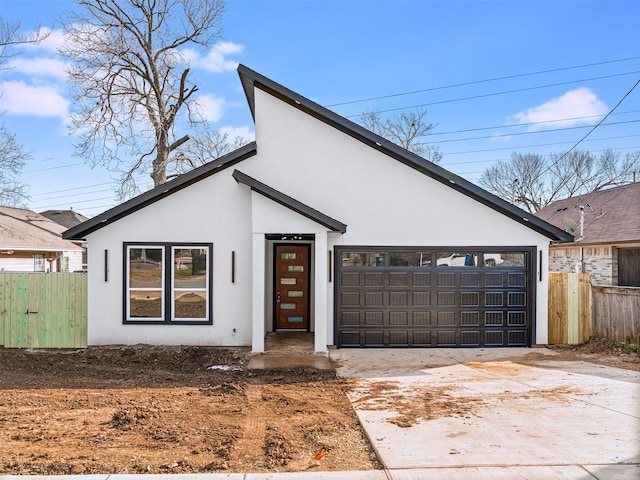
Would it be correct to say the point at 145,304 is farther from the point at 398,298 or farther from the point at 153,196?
the point at 398,298

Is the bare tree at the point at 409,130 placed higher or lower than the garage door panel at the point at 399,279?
higher

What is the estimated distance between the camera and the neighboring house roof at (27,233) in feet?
70.1

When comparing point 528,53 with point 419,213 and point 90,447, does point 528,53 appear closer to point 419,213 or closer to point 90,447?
point 419,213

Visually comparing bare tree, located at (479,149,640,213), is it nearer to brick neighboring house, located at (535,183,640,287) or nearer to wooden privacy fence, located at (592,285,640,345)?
brick neighboring house, located at (535,183,640,287)

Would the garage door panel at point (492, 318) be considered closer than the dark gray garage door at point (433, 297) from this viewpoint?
No

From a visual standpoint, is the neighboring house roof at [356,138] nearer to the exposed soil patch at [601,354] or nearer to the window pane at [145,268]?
the window pane at [145,268]

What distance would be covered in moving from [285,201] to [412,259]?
11.3 ft

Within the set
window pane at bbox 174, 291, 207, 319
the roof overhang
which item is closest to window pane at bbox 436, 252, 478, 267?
window pane at bbox 174, 291, 207, 319

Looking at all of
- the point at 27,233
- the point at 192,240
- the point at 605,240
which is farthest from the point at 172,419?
the point at 27,233

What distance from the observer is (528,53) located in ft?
56.0

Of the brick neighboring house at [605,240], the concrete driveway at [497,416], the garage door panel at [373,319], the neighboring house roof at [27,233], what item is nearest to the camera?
the concrete driveway at [497,416]

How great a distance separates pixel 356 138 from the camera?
418 inches

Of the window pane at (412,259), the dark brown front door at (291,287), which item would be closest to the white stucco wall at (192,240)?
the dark brown front door at (291,287)

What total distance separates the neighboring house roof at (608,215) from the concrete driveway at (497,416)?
10668 millimetres
